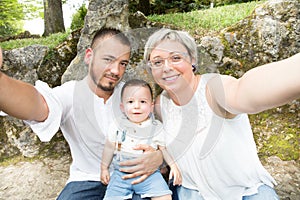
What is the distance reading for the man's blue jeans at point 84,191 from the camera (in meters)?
2.29

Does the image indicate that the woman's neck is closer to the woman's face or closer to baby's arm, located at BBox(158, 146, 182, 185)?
the woman's face

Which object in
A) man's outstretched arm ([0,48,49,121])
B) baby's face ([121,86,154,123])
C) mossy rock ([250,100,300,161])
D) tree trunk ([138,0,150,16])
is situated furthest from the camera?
tree trunk ([138,0,150,16])

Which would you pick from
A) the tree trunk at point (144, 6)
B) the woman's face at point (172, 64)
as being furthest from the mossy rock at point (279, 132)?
the tree trunk at point (144, 6)

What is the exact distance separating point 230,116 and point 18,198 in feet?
8.75

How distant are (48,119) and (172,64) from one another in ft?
2.49

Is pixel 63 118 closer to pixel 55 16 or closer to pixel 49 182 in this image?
pixel 49 182

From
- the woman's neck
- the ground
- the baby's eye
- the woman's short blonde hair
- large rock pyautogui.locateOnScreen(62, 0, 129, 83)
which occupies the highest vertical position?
large rock pyautogui.locateOnScreen(62, 0, 129, 83)

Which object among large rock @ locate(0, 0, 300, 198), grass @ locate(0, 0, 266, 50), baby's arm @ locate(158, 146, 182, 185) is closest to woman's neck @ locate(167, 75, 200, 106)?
baby's arm @ locate(158, 146, 182, 185)

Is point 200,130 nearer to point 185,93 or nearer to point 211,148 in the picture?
point 211,148

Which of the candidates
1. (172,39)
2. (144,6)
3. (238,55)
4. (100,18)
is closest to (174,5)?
(144,6)

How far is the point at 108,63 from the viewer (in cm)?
211

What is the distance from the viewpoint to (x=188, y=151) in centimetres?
199

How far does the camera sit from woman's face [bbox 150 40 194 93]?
1854 mm

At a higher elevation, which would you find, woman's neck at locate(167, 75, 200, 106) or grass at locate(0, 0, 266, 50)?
grass at locate(0, 0, 266, 50)
